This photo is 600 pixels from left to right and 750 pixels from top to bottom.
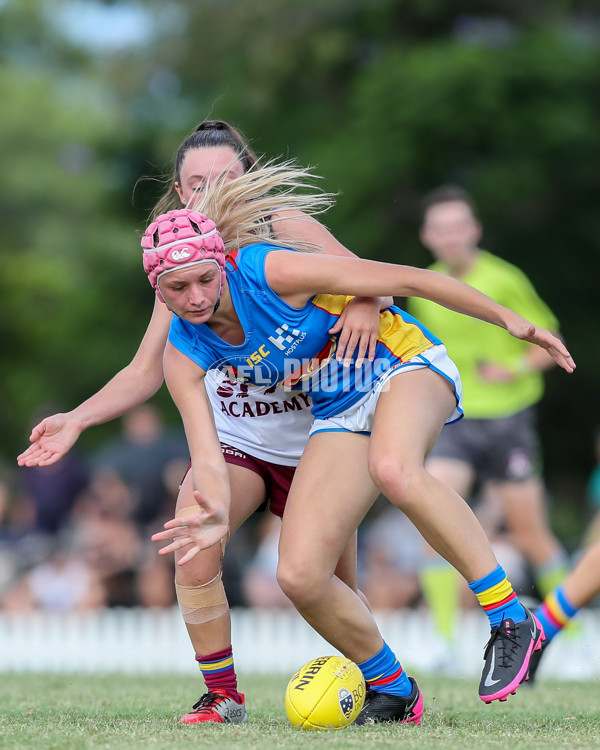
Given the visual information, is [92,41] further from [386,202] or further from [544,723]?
[544,723]

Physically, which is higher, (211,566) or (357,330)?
(357,330)

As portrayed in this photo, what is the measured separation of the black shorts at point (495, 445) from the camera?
7.30 meters

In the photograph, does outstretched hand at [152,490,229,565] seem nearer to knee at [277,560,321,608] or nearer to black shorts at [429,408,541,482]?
knee at [277,560,321,608]

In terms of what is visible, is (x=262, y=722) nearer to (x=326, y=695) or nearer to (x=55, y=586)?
(x=326, y=695)

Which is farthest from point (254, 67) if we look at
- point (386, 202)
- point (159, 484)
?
point (159, 484)

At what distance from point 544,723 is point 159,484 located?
7521mm

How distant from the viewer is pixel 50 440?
4.38 metres

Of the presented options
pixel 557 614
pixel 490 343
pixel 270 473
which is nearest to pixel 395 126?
→ pixel 490 343

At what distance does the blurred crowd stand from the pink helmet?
5.61 meters

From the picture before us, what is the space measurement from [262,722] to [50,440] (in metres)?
1.36

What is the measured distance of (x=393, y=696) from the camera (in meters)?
4.45

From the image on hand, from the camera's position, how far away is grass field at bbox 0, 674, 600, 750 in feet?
11.8

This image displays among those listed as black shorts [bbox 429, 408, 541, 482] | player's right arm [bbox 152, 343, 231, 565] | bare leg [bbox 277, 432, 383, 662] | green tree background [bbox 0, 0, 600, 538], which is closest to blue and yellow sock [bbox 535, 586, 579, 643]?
bare leg [bbox 277, 432, 383, 662]

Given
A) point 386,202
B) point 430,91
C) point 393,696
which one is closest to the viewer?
point 393,696
